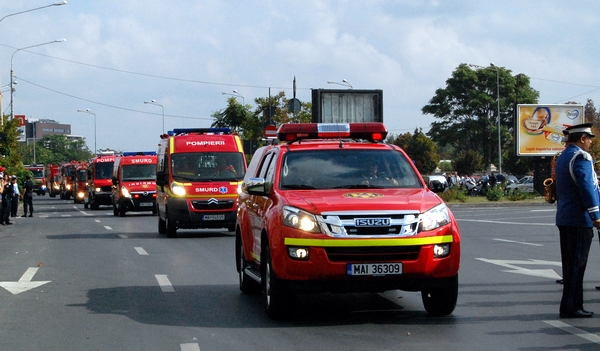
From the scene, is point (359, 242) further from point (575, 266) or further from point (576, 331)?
point (575, 266)

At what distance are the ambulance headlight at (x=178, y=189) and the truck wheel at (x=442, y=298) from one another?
547 inches

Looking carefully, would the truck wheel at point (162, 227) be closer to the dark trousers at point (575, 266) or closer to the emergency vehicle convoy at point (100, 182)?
the dark trousers at point (575, 266)

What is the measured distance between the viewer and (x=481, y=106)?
8931 cm

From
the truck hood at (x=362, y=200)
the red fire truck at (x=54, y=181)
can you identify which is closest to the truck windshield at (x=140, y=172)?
the truck hood at (x=362, y=200)

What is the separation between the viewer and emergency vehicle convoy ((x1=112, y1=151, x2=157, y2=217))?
36562 millimetres

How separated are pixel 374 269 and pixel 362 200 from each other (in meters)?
0.66

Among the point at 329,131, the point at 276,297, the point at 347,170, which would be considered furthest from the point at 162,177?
the point at 276,297

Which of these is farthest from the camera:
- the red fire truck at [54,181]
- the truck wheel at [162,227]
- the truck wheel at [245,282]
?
the red fire truck at [54,181]

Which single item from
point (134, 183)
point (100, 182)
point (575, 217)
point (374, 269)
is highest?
point (575, 217)

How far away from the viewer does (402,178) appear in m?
9.95

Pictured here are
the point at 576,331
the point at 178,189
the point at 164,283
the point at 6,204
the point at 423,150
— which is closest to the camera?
the point at 576,331

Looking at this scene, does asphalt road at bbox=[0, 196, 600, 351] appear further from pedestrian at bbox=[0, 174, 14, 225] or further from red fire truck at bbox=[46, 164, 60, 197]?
red fire truck at bbox=[46, 164, 60, 197]

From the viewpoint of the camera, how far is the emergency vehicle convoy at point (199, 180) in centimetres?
2277

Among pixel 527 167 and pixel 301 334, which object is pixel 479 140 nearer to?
pixel 527 167
